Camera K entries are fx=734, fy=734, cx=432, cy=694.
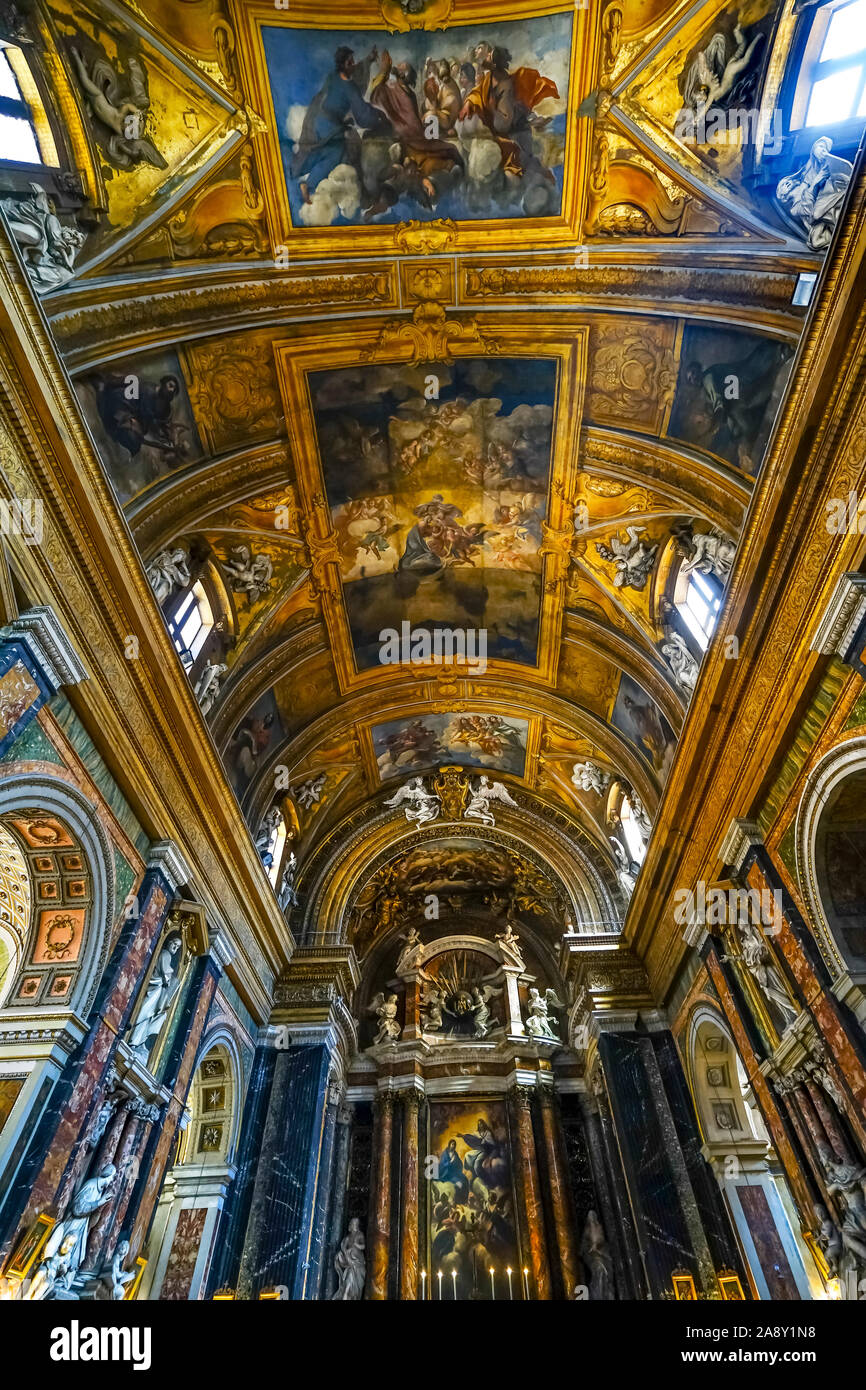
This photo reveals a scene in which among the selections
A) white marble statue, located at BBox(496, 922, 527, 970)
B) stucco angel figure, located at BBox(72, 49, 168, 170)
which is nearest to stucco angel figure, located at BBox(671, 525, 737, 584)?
stucco angel figure, located at BBox(72, 49, 168, 170)

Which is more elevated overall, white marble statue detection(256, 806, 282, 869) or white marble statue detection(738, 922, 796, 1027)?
white marble statue detection(256, 806, 282, 869)

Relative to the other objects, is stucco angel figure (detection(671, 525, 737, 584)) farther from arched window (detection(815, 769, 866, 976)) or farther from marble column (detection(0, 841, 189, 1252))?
marble column (detection(0, 841, 189, 1252))

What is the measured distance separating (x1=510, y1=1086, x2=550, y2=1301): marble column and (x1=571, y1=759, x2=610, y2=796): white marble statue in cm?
726

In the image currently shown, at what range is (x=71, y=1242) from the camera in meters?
7.78

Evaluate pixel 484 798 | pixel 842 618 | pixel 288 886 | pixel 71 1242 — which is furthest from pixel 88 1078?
pixel 484 798

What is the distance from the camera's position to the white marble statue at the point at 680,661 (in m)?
12.7

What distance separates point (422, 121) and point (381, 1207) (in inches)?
771

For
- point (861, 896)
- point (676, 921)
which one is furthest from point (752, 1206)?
point (861, 896)

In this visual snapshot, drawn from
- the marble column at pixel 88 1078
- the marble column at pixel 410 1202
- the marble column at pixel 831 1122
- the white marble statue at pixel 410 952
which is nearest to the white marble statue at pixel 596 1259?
the marble column at pixel 410 1202

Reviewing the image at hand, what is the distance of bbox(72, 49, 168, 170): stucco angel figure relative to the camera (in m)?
8.41

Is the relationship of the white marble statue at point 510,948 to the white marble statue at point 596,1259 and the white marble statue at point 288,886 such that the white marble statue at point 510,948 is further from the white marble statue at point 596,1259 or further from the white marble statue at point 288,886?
the white marble statue at point 288,886

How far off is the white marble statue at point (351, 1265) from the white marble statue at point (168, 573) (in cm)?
1342

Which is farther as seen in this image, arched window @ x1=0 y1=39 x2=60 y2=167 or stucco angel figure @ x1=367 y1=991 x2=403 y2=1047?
stucco angel figure @ x1=367 y1=991 x2=403 y2=1047
